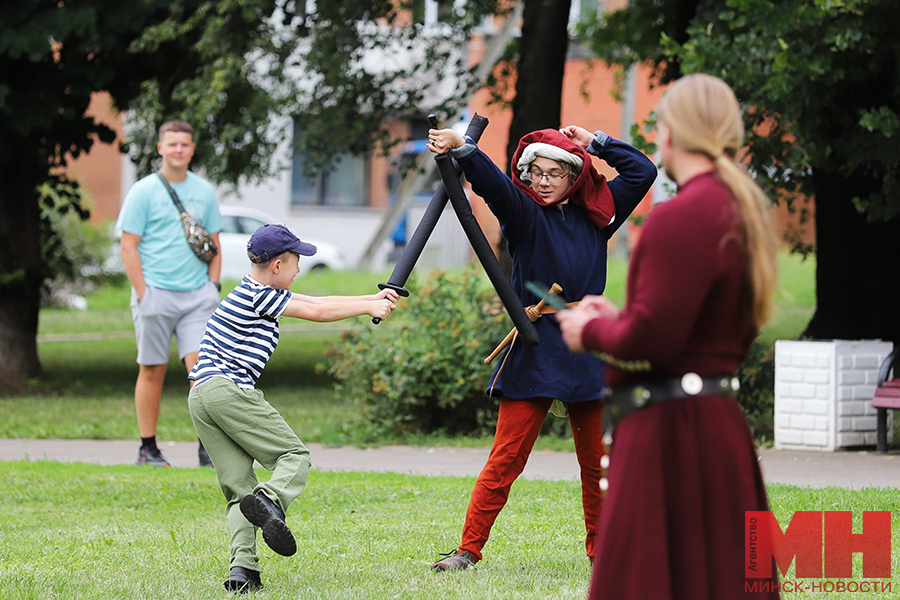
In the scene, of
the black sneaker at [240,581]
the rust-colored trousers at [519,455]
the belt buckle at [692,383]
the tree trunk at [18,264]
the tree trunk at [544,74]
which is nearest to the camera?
the belt buckle at [692,383]

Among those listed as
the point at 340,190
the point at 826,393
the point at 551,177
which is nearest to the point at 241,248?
the point at 340,190

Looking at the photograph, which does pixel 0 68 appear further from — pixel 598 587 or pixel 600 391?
pixel 598 587

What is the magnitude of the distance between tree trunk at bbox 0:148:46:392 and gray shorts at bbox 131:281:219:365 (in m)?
5.56

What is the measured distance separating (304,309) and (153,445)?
3.90 metres

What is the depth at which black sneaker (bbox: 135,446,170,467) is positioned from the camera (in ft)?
26.7

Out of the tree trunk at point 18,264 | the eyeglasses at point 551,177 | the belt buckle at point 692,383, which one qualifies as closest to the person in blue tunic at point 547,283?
the eyeglasses at point 551,177

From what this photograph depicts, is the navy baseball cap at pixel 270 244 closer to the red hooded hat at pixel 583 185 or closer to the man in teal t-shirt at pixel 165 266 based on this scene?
the red hooded hat at pixel 583 185

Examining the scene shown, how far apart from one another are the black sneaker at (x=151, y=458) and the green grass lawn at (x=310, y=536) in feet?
0.78

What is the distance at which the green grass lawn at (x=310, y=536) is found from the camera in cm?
476

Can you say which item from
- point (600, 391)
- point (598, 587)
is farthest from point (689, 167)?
point (600, 391)

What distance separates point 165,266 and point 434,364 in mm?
2514

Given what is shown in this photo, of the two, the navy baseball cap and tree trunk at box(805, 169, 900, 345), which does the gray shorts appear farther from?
tree trunk at box(805, 169, 900, 345)

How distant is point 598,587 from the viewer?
→ 10.0ft

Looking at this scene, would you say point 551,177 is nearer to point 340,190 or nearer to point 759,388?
point 759,388
